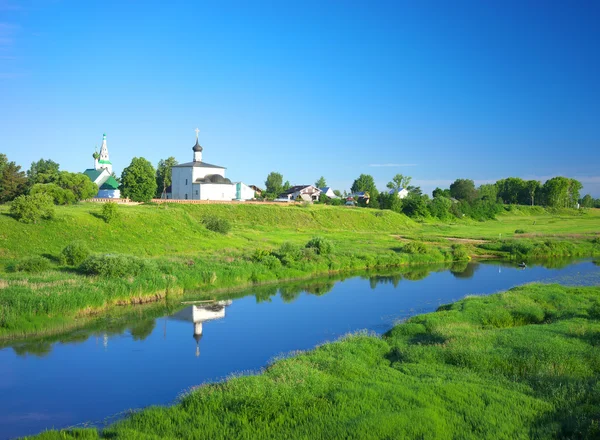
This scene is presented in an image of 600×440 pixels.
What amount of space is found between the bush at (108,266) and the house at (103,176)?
49171mm

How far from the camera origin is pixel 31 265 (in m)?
29.0

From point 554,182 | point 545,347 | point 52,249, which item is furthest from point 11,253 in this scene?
point 554,182

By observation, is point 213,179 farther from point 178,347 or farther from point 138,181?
point 178,347

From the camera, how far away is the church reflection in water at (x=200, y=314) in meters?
25.6

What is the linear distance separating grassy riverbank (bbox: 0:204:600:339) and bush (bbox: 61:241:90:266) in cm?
95

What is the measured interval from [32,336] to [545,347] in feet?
65.1

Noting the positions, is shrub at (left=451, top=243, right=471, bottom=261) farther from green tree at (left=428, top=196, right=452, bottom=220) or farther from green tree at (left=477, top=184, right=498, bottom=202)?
green tree at (left=477, top=184, right=498, bottom=202)

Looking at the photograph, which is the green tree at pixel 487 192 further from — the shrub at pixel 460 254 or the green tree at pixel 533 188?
the shrub at pixel 460 254

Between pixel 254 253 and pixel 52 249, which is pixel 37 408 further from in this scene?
pixel 254 253

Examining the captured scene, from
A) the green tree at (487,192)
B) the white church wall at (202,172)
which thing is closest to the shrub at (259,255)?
the white church wall at (202,172)

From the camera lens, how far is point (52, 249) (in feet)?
115

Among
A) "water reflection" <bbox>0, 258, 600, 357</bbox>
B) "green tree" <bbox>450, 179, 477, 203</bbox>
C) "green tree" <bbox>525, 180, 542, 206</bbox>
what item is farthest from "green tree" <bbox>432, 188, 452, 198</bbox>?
"water reflection" <bbox>0, 258, 600, 357</bbox>

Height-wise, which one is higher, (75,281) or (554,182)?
(554,182)

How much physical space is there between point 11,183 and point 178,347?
2108 inches
